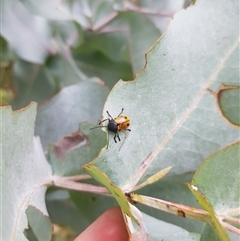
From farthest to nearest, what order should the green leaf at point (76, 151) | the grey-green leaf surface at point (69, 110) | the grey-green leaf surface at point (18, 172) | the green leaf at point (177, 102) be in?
1. the grey-green leaf surface at point (69, 110)
2. the green leaf at point (76, 151)
3. the green leaf at point (177, 102)
4. the grey-green leaf surface at point (18, 172)

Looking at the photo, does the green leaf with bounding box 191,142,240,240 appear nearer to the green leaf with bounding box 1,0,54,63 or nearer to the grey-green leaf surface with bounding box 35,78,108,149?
the grey-green leaf surface with bounding box 35,78,108,149

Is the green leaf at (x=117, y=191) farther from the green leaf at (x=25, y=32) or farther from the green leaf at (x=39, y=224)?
the green leaf at (x=25, y=32)

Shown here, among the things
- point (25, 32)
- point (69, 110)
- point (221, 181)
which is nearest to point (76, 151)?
point (69, 110)

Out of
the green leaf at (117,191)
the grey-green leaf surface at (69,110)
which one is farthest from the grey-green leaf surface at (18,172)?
the grey-green leaf surface at (69,110)

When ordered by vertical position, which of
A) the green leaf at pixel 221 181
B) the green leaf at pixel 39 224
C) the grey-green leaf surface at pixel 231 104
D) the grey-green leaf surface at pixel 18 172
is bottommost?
the green leaf at pixel 39 224

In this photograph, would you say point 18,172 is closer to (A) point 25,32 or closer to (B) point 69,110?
(B) point 69,110

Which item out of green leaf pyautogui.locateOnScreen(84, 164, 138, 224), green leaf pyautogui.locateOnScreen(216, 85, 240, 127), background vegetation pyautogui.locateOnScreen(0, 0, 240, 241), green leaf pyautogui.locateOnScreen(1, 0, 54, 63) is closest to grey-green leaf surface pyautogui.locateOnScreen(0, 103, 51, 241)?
background vegetation pyautogui.locateOnScreen(0, 0, 240, 241)

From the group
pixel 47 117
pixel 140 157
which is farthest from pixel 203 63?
pixel 47 117
